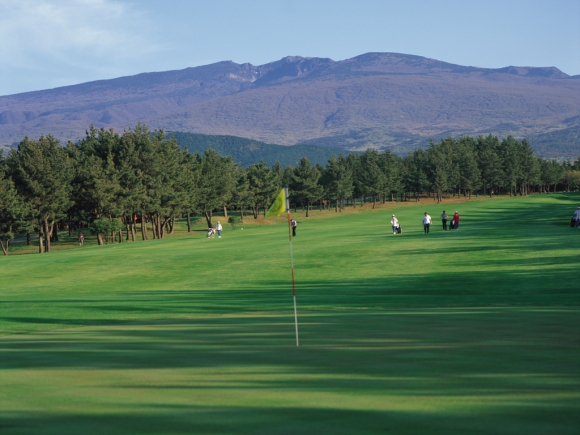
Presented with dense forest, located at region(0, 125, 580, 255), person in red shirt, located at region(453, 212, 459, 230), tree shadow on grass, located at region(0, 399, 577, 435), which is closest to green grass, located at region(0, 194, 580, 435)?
tree shadow on grass, located at region(0, 399, 577, 435)

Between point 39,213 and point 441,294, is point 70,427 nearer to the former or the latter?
point 441,294

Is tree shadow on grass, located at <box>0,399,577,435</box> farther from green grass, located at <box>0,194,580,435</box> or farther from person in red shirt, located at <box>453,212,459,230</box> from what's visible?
person in red shirt, located at <box>453,212,459,230</box>

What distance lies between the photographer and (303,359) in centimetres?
1219

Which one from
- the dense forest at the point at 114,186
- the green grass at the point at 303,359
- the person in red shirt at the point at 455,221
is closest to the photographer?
the green grass at the point at 303,359

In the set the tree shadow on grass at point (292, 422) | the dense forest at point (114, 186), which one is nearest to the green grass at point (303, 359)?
the tree shadow on grass at point (292, 422)

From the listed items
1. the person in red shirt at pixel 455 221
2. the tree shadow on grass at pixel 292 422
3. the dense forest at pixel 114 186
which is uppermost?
the dense forest at pixel 114 186

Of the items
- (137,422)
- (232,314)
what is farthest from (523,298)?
(137,422)

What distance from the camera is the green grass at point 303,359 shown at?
836 centimetres

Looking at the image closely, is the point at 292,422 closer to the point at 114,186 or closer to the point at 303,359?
the point at 303,359

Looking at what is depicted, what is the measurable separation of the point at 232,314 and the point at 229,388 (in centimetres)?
1227

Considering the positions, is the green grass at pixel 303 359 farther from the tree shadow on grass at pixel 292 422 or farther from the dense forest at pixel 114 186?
the dense forest at pixel 114 186

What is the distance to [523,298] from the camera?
26.0 m

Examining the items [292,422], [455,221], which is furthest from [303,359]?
[455,221]

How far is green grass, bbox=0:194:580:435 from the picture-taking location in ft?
27.4
